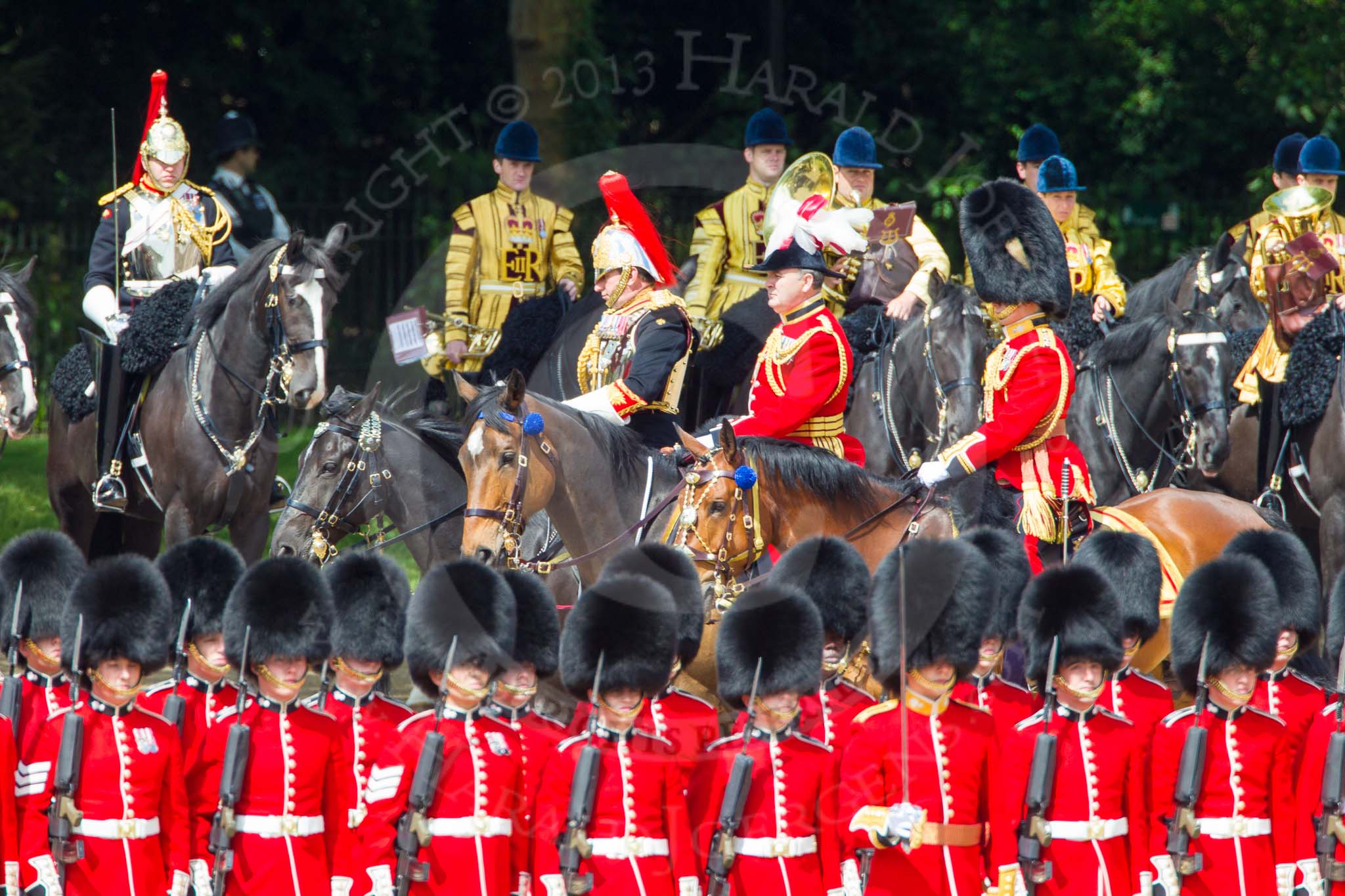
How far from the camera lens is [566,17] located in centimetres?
1347

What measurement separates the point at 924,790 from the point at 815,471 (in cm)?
139

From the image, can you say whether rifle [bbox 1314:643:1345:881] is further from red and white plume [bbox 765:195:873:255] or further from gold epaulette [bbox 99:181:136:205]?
gold epaulette [bbox 99:181:136:205]

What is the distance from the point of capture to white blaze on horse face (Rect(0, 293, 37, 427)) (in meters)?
8.49

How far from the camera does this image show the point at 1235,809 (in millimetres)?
5234

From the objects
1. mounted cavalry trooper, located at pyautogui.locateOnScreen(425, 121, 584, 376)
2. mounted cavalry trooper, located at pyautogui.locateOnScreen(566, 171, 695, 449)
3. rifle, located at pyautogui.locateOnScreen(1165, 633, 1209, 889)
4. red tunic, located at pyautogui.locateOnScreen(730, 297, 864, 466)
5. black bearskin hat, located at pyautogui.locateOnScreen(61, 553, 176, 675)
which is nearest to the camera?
rifle, located at pyautogui.locateOnScreen(1165, 633, 1209, 889)

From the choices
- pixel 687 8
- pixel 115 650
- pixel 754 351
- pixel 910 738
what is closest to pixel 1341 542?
pixel 754 351

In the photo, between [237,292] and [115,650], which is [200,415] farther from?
[115,650]

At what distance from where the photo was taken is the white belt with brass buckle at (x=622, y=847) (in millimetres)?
4984

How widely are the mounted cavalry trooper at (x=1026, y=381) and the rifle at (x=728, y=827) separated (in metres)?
1.49

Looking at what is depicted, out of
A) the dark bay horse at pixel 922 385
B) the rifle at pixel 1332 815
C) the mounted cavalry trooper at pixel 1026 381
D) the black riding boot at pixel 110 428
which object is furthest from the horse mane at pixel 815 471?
the black riding boot at pixel 110 428

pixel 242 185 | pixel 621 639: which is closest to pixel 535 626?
pixel 621 639

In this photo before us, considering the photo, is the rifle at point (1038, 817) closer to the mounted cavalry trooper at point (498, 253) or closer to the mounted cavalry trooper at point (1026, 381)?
the mounted cavalry trooper at point (1026, 381)

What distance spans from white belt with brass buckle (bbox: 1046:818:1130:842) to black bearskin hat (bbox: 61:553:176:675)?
2.31m

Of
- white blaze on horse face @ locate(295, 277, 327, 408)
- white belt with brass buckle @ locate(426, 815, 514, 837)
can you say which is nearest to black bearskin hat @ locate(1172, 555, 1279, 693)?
white belt with brass buckle @ locate(426, 815, 514, 837)
